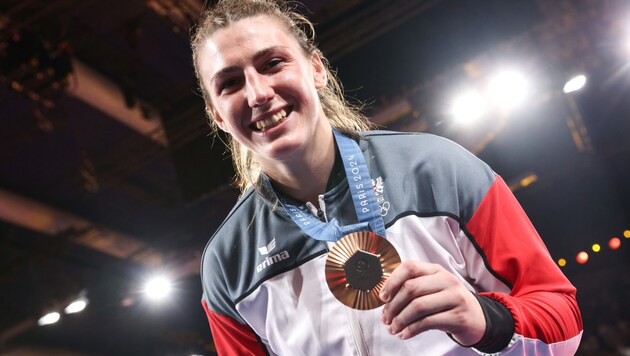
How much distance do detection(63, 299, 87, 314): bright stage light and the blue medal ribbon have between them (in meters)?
7.78

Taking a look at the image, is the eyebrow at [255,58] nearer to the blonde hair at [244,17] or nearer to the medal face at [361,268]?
the blonde hair at [244,17]

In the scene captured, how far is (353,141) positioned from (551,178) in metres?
8.43

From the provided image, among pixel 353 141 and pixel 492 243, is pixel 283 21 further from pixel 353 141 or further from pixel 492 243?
pixel 492 243

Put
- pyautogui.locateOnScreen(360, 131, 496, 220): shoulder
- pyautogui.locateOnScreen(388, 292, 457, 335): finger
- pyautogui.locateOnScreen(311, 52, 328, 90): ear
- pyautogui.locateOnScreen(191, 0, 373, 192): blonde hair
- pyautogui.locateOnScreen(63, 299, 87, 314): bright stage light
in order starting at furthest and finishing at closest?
1. pyautogui.locateOnScreen(63, 299, 87, 314): bright stage light
2. pyautogui.locateOnScreen(311, 52, 328, 90): ear
3. pyautogui.locateOnScreen(191, 0, 373, 192): blonde hair
4. pyautogui.locateOnScreen(360, 131, 496, 220): shoulder
5. pyautogui.locateOnScreen(388, 292, 457, 335): finger

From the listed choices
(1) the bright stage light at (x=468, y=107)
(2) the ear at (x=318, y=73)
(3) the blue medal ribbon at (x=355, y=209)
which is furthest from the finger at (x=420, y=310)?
(1) the bright stage light at (x=468, y=107)

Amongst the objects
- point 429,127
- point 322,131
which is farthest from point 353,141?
point 429,127

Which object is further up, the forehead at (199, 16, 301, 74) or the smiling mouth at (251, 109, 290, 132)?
the forehead at (199, 16, 301, 74)

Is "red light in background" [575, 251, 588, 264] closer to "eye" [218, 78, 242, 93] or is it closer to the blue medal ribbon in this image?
the blue medal ribbon

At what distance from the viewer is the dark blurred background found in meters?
5.30

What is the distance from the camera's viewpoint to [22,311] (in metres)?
8.60

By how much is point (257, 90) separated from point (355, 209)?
39 centimetres

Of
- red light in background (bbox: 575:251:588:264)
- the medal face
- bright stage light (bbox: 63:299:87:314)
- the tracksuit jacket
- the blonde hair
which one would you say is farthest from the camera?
red light in background (bbox: 575:251:588:264)

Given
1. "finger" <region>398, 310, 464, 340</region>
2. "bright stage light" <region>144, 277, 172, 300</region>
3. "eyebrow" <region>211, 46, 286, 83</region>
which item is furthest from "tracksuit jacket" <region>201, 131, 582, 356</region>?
"bright stage light" <region>144, 277, 172, 300</region>

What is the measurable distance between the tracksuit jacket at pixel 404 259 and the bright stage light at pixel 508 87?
16.6ft
